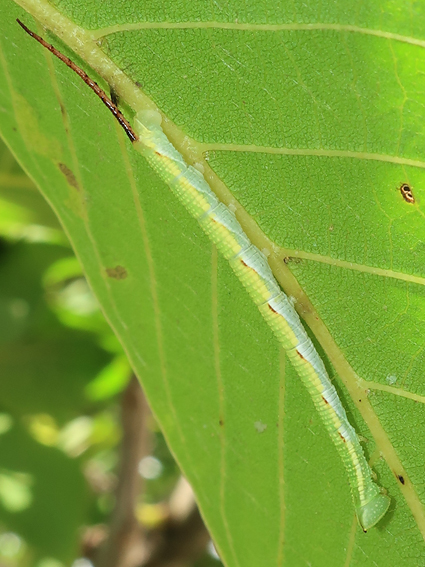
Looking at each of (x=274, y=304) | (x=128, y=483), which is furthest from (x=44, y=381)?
(x=274, y=304)

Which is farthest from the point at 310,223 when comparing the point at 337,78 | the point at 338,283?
the point at 337,78

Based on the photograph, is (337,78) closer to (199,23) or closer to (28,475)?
(199,23)

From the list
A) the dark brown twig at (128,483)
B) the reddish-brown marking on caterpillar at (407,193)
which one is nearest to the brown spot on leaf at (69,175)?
the reddish-brown marking on caterpillar at (407,193)

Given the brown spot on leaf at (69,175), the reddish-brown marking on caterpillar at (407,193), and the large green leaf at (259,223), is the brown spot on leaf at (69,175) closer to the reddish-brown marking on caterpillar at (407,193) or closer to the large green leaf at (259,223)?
the large green leaf at (259,223)

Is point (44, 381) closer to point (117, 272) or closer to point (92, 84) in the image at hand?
point (117, 272)

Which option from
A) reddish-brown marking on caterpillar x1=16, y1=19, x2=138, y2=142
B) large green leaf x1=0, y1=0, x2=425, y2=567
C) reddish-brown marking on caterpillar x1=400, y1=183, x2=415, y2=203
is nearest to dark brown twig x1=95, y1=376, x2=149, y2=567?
large green leaf x1=0, y1=0, x2=425, y2=567

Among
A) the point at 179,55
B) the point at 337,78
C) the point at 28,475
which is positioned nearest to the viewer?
the point at 337,78

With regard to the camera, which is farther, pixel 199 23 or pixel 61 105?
pixel 61 105
